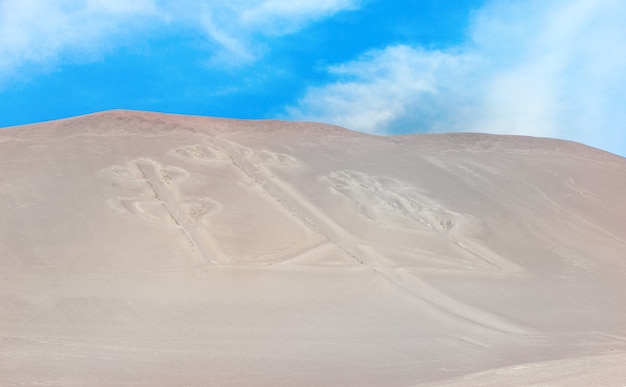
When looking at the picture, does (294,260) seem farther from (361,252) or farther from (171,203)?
(171,203)

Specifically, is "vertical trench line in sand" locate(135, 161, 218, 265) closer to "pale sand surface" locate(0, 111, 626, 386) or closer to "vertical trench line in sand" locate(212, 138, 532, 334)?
"pale sand surface" locate(0, 111, 626, 386)

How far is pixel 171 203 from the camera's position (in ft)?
61.5

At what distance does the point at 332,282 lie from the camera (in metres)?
15.0

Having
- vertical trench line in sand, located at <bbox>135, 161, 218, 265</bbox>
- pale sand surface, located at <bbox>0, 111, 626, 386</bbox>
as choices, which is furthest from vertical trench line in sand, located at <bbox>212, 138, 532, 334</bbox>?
vertical trench line in sand, located at <bbox>135, 161, 218, 265</bbox>

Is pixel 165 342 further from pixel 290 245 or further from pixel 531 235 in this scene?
pixel 531 235

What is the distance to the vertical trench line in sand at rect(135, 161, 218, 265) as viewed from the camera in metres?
16.1

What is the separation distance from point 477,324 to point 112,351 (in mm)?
7436

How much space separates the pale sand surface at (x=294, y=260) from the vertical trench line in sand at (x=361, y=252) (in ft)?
0.25

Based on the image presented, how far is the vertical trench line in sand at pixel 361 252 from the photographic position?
13633 mm

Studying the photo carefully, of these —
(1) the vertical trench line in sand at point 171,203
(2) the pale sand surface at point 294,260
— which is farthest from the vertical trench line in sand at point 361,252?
(1) the vertical trench line in sand at point 171,203

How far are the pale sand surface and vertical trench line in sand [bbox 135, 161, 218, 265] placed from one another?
0.22 ft

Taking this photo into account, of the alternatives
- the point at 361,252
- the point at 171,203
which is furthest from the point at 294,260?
the point at 171,203

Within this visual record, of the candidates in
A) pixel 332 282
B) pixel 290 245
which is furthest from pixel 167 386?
pixel 290 245

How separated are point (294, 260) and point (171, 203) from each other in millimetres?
4902
